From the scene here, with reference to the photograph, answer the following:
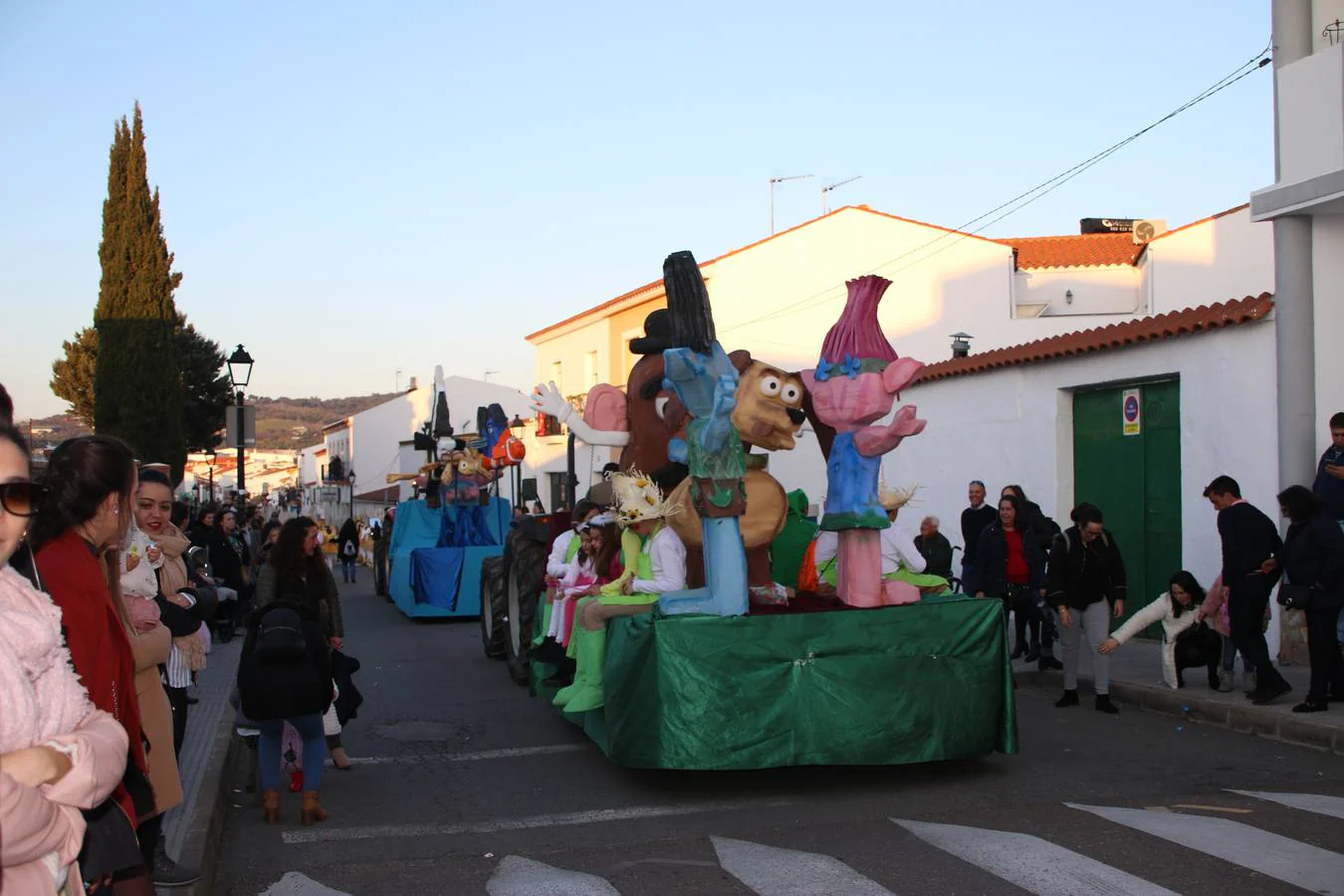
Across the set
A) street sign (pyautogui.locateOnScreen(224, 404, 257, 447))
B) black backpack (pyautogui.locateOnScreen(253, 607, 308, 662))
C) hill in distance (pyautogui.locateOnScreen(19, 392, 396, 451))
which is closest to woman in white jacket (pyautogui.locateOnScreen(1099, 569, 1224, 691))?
black backpack (pyautogui.locateOnScreen(253, 607, 308, 662))

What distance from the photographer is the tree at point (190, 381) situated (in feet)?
129

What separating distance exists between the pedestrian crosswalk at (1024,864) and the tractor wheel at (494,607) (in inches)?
289

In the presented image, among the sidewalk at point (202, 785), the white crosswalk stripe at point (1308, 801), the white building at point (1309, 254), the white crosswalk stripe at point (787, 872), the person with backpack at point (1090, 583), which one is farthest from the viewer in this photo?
the white building at point (1309, 254)

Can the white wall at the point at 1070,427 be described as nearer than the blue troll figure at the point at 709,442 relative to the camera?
No

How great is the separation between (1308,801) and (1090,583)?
3220 mm

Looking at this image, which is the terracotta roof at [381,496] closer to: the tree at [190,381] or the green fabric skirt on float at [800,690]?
the tree at [190,381]

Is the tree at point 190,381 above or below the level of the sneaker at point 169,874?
above

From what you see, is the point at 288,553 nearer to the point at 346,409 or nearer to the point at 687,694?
the point at 687,694

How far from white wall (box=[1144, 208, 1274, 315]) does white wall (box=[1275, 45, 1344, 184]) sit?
14.7 meters

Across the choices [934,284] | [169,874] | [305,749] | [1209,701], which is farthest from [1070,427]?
[934,284]

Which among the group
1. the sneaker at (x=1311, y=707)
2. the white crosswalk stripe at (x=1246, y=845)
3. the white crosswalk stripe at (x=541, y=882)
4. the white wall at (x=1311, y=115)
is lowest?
the white crosswalk stripe at (x=541, y=882)

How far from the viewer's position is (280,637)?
7.06m

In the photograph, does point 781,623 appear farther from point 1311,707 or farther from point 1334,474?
point 1334,474

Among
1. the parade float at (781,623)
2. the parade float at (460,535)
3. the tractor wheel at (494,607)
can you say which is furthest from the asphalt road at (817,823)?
the parade float at (460,535)
